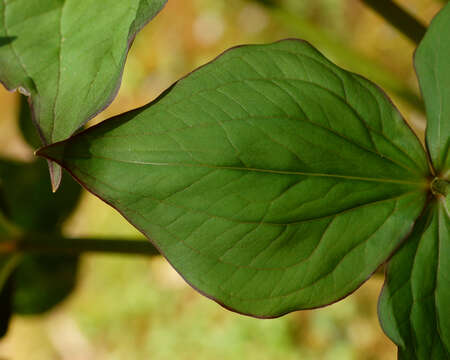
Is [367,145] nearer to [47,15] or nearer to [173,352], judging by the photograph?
[47,15]

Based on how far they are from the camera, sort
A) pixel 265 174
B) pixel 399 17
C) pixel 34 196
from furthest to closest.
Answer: pixel 34 196
pixel 399 17
pixel 265 174

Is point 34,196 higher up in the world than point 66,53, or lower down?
lower down

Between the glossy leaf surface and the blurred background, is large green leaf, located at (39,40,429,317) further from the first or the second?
the blurred background

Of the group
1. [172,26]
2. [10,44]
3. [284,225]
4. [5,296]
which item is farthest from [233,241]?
[172,26]

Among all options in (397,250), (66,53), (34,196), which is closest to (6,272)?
(34,196)

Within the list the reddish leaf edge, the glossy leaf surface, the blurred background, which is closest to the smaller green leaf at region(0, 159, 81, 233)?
the blurred background

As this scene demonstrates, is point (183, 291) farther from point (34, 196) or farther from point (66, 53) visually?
point (66, 53)

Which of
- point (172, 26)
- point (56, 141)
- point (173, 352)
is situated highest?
point (56, 141)
